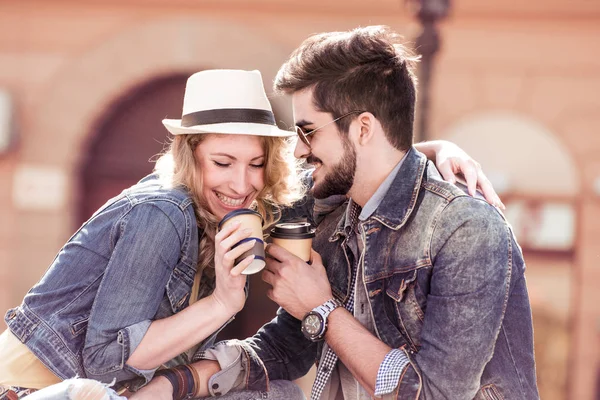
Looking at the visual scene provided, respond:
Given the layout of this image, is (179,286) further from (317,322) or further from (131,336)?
(317,322)

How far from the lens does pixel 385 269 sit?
9.68 ft

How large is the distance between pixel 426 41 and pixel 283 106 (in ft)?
7.28

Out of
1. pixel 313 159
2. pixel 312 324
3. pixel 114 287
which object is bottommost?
pixel 312 324

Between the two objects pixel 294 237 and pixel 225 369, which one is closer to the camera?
pixel 294 237

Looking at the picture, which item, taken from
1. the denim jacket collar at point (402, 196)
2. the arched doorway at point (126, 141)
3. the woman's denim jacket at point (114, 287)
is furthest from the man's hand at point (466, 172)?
the arched doorway at point (126, 141)

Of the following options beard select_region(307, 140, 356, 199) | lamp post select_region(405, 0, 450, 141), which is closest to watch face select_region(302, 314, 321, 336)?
beard select_region(307, 140, 356, 199)

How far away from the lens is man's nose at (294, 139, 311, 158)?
3.11 metres

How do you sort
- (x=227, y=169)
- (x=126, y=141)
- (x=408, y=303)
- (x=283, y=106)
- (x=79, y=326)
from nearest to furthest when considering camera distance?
(x=79, y=326) < (x=408, y=303) < (x=227, y=169) < (x=283, y=106) < (x=126, y=141)

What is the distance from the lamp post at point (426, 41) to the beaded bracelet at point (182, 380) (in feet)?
8.57

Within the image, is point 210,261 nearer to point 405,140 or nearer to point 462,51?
point 405,140

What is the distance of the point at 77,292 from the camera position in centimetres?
282

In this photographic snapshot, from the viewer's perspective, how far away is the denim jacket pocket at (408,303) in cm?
289

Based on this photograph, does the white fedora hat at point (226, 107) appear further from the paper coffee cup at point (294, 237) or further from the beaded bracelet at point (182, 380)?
the beaded bracelet at point (182, 380)

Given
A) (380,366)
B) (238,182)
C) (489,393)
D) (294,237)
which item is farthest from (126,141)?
(489,393)
